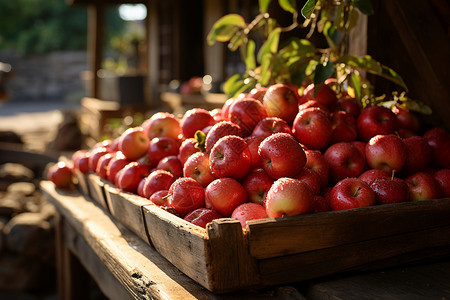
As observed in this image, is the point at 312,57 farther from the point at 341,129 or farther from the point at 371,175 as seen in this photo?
the point at 371,175

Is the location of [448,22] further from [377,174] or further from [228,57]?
[228,57]

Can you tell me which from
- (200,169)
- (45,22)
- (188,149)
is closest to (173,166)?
(188,149)

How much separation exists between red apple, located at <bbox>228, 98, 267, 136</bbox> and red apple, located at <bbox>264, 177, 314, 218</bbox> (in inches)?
23.1

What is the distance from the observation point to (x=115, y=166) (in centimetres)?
213

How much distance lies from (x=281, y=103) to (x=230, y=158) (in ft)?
1.51

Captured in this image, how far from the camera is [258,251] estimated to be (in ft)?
4.01

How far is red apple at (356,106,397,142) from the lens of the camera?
1.84 metres

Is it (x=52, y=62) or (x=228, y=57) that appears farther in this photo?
(x=52, y=62)

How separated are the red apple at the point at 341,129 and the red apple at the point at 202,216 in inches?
23.1

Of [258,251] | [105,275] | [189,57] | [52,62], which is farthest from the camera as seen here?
[52,62]

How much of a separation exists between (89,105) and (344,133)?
6887mm

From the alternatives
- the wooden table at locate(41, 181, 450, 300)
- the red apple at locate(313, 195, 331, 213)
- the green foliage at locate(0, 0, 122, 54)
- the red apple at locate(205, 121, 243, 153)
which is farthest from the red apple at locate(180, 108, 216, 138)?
the green foliage at locate(0, 0, 122, 54)

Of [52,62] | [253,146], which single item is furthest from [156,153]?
[52,62]

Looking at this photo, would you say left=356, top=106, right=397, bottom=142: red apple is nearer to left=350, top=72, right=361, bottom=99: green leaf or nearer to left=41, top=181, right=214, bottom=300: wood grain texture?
left=350, top=72, right=361, bottom=99: green leaf
